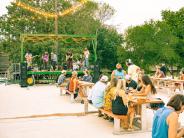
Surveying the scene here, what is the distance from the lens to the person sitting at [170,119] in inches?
147

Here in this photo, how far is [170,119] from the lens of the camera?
3740 millimetres

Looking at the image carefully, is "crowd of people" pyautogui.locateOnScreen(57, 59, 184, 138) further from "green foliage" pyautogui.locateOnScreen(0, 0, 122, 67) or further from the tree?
the tree

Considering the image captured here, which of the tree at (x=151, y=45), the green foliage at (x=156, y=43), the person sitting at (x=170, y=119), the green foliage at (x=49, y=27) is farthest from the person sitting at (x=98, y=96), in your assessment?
the tree at (x=151, y=45)

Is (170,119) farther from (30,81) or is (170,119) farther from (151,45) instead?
(151,45)

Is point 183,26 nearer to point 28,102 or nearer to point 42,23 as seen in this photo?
point 42,23

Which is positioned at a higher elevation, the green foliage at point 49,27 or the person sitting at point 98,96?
the green foliage at point 49,27

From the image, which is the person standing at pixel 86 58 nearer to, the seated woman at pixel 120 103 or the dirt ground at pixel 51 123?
the dirt ground at pixel 51 123

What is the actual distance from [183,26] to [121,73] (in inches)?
1244

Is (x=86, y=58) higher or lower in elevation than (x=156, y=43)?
lower

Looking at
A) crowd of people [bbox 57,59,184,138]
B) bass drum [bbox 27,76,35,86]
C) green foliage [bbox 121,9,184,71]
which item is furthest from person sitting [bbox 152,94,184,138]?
green foliage [bbox 121,9,184,71]

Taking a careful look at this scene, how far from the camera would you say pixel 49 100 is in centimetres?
1315

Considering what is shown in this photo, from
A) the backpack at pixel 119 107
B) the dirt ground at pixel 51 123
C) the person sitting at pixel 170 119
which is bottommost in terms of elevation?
the dirt ground at pixel 51 123

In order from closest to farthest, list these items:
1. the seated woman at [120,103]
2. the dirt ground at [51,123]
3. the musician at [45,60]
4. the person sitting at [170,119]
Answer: the person sitting at [170,119] < the seated woman at [120,103] < the dirt ground at [51,123] < the musician at [45,60]

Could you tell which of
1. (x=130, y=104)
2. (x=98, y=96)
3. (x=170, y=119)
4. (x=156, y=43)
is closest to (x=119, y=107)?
(x=130, y=104)
